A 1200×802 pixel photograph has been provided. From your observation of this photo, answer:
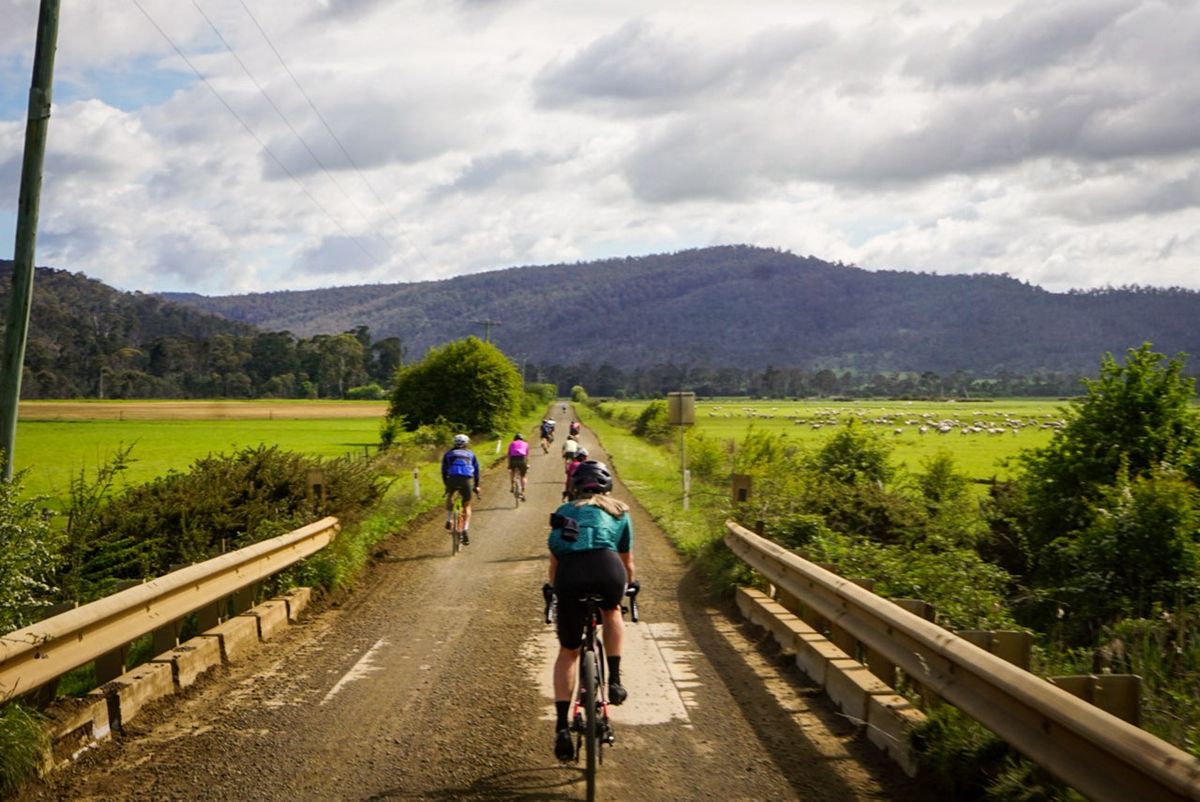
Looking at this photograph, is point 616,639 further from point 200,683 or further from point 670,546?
point 670,546

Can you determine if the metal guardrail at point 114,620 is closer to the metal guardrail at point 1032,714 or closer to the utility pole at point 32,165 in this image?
the utility pole at point 32,165

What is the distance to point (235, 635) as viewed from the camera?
1045 centimetres

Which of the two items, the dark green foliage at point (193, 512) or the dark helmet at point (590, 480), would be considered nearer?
the dark helmet at point (590, 480)

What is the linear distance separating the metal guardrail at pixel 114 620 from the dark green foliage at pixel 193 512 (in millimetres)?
644

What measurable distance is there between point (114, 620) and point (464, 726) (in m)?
2.57

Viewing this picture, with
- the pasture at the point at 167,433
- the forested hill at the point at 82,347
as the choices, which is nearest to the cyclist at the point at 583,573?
the pasture at the point at 167,433

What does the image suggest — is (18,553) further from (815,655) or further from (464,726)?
(815,655)

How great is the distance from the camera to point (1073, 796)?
17.1ft

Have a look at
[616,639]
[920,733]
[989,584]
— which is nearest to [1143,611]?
[989,584]

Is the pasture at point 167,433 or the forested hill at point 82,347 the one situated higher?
the forested hill at point 82,347

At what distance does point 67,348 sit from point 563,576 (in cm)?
13661

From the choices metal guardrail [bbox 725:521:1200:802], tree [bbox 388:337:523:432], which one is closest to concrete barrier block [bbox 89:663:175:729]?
metal guardrail [bbox 725:521:1200:802]

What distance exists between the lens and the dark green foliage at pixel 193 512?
10875mm

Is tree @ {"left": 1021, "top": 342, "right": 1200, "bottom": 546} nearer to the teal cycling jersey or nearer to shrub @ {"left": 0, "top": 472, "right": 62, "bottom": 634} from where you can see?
the teal cycling jersey
